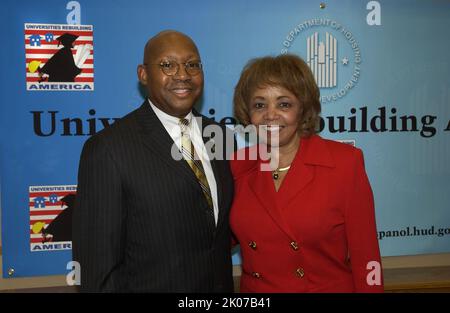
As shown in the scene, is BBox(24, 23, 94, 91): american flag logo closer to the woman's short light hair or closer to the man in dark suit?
the man in dark suit

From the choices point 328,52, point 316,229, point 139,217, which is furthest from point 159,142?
point 328,52

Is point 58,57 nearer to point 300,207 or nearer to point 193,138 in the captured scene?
point 193,138

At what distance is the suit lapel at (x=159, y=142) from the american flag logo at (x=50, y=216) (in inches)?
37.3

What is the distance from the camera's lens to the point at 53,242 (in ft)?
7.98

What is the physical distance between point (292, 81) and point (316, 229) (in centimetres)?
64

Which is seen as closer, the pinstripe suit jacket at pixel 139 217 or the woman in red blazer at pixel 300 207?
the pinstripe suit jacket at pixel 139 217

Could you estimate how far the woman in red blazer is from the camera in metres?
1.78

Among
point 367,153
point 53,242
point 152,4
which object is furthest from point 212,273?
point 152,4

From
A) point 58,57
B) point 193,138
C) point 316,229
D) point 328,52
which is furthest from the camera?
point 328,52

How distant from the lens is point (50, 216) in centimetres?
242

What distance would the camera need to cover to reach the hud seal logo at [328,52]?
258cm

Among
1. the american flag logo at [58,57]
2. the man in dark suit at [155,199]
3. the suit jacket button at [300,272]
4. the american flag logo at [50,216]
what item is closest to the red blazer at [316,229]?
the suit jacket button at [300,272]

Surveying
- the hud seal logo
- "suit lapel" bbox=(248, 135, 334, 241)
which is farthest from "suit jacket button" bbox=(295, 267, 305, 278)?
the hud seal logo

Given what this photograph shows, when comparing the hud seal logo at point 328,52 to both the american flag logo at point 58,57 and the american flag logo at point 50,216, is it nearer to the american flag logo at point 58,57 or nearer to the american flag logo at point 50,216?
the american flag logo at point 58,57
